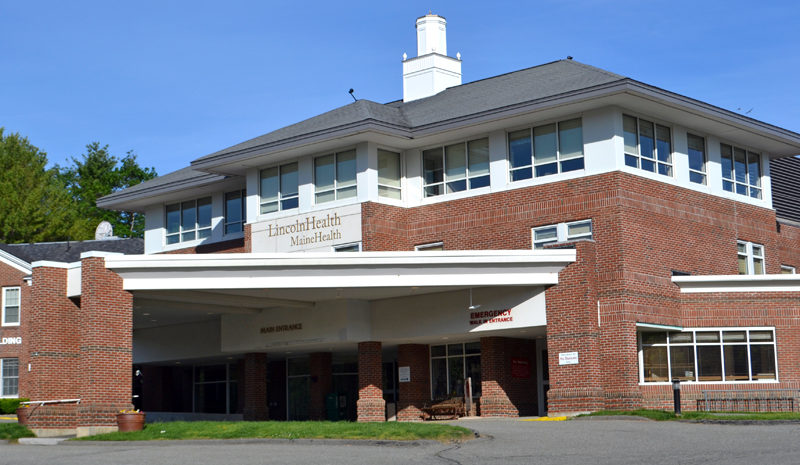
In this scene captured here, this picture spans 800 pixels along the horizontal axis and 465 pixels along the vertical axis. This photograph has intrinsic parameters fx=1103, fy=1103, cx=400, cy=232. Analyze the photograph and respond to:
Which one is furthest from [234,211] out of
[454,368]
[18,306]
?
[18,306]

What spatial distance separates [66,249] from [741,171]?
3362 cm

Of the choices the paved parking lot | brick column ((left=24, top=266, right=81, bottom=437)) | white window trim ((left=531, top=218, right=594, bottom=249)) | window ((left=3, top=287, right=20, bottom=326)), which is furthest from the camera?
window ((left=3, top=287, right=20, bottom=326))

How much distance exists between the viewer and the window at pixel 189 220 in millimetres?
43656

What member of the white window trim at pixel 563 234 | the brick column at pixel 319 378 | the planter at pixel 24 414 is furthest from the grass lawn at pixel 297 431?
the brick column at pixel 319 378

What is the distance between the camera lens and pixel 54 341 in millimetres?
30781

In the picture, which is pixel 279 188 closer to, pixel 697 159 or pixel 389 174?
pixel 389 174

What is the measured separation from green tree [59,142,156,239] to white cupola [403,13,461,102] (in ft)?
140

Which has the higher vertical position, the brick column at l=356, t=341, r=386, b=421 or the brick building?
the brick building

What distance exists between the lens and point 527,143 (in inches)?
1388

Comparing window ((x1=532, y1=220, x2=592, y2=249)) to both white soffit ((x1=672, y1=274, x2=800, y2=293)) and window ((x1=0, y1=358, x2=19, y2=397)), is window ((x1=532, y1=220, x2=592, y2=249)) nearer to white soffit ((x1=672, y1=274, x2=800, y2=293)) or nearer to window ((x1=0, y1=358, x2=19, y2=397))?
white soffit ((x1=672, y1=274, x2=800, y2=293))

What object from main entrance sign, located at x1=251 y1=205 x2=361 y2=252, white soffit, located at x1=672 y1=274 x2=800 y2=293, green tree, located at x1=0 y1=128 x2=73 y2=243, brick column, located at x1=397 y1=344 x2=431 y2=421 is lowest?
brick column, located at x1=397 y1=344 x2=431 y2=421

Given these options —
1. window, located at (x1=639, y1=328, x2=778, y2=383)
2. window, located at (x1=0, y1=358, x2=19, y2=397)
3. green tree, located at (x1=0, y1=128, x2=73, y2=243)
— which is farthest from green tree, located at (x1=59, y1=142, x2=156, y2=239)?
window, located at (x1=639, y1=328, x2=778, y2=383)

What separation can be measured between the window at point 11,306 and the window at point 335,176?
775 inches

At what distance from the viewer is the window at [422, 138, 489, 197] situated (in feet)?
119
